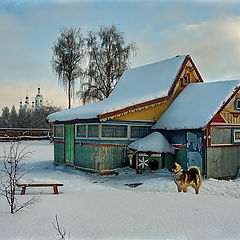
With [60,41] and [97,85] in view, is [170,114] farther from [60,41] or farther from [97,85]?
[60,41]

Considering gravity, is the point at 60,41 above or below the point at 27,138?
above

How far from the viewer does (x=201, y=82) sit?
60.1ft

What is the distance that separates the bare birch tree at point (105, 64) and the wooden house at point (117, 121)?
14504mm

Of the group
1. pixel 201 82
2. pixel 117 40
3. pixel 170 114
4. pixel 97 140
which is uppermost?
pixel 117 40

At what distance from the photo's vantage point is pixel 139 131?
1582 cm

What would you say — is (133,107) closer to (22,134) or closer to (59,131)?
(59,131)

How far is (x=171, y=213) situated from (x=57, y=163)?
12001 millimetres

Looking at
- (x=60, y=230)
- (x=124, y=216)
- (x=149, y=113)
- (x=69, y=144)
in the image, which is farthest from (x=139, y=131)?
(x=60, y=230)

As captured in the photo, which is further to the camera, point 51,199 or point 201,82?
point 201,82

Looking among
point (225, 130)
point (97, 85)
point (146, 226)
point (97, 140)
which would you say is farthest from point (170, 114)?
point (97, 85)

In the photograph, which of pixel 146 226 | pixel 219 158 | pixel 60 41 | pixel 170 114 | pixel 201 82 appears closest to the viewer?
pixel 146 226

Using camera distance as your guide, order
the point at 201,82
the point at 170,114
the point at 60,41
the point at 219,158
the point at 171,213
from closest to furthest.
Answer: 1. the point at 171,213
2. the point at 219,158
3. the point at 170,114
4. the point at 201,82
5. the point at 60,41

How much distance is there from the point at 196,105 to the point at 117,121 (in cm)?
368

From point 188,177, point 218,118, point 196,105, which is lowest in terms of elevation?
point 188,177
